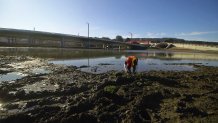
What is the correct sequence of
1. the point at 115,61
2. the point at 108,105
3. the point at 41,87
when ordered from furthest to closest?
the point at 115,61
the point at 41,87
the point at 108,105

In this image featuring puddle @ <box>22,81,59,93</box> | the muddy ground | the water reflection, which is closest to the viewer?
the muddy ground

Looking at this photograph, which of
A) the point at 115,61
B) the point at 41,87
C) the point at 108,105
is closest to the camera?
the point at 108,105

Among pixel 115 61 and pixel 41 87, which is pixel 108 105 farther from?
pixel 115 61

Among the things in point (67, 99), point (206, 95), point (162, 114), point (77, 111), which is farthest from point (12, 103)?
point (206, 95)

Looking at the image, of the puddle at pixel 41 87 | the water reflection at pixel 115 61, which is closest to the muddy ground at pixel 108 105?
the puddle at pixel 41 87

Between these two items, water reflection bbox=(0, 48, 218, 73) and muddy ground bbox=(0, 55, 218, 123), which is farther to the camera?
water reflection bbox=(0, 48, 218, 73)

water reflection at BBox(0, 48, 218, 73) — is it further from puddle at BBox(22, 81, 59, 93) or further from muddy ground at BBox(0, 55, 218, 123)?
muddy ground at BBox(0, 55, 218, 123)

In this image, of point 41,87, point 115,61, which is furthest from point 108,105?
point 115,61

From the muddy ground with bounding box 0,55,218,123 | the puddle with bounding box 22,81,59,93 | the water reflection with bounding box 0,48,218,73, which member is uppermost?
the muddy ground with bounding box 0,55,218,123

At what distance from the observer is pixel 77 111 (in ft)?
30.8

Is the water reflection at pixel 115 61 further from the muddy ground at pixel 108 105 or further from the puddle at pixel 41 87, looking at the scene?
the muddy ground at pixel 108 105

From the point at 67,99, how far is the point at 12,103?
2153 mm

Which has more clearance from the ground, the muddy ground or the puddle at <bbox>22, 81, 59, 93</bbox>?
the muddy ground

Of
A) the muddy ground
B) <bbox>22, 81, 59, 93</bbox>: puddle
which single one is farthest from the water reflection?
the muddy ground
